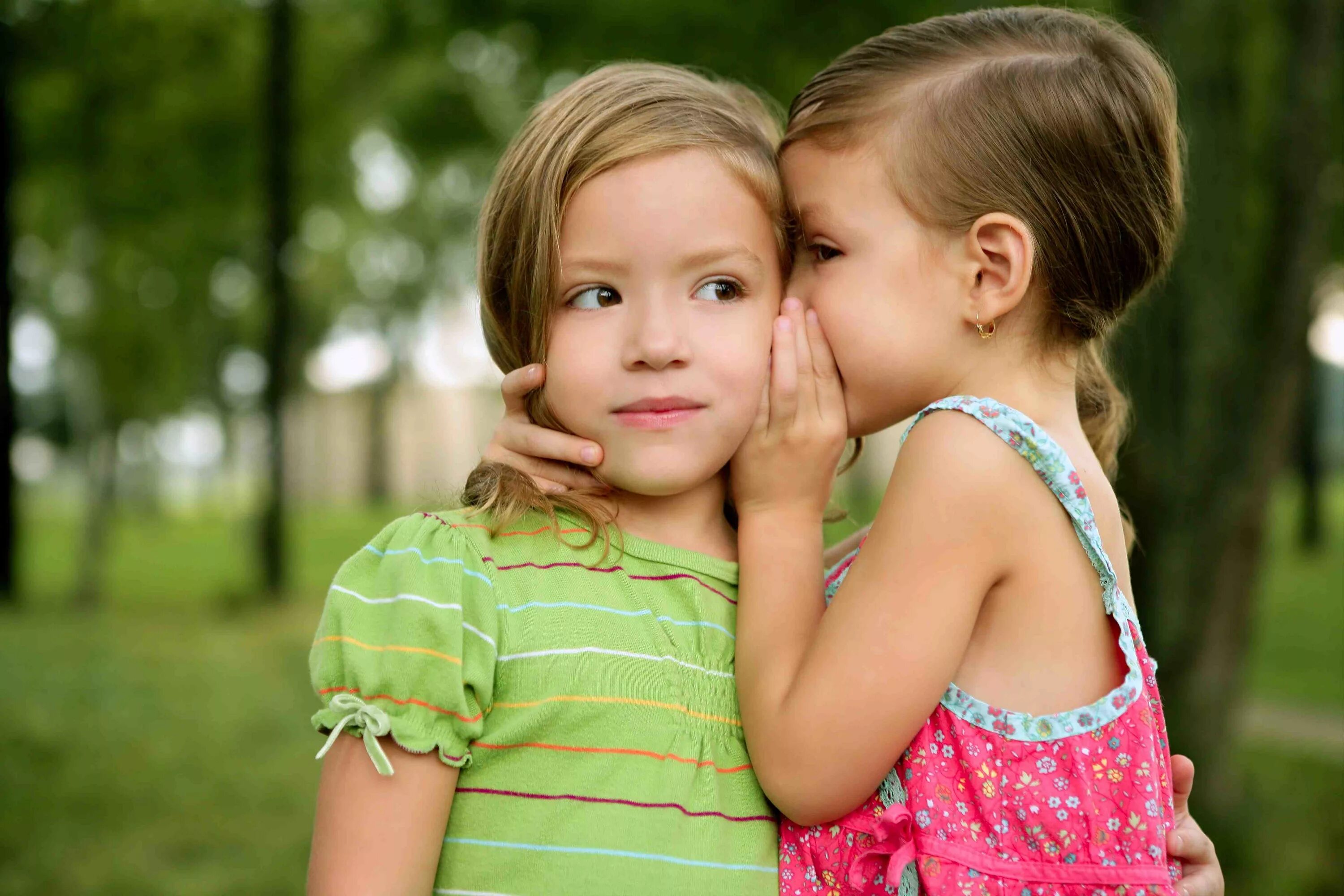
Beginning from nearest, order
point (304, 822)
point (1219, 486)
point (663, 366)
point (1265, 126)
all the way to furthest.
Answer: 1. point (663, 366)
2. point (1219, 486)
3. point (1265, 126)
4. point (304, 822)

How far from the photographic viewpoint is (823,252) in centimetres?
194

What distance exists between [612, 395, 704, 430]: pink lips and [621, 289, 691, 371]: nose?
6cm

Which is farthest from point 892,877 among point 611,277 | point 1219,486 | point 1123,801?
point 1219,486

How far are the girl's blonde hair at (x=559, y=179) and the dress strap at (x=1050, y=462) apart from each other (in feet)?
1.47

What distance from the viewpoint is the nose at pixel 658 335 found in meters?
1.74

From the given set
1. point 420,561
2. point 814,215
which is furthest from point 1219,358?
point 420,561

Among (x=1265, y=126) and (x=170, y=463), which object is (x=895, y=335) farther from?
→ (x=170, y=463)

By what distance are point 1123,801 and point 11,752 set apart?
21.7 ft

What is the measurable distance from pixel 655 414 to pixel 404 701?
561 millimetres

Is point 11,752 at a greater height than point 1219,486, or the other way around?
point 1219,486

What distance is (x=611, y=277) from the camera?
1800 millimetres

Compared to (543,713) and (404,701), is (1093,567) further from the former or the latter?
(404,701)

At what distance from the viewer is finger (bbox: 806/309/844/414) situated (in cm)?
190

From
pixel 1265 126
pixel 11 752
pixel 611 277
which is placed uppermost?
pixel 1265 126
